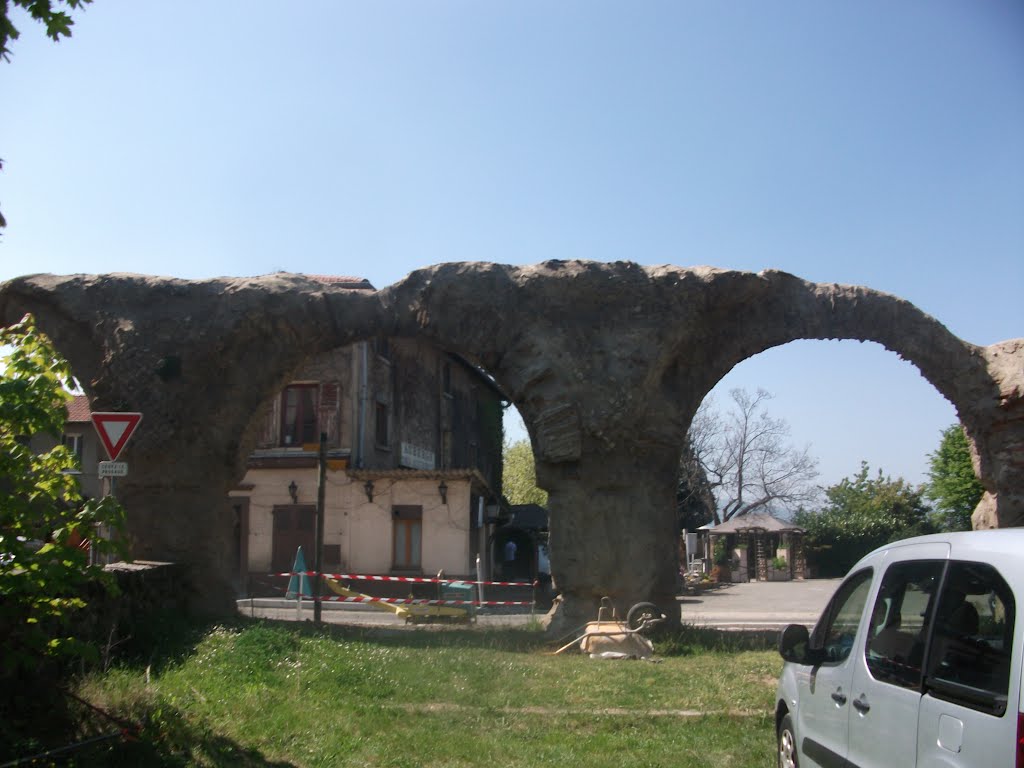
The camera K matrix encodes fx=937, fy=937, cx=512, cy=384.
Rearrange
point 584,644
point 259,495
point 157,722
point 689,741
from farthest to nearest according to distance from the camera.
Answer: point 259,495 < point 584,644 < point 689,741 < point 157,722

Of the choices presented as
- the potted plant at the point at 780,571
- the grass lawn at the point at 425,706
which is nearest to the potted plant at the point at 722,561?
the potted plant at the point at 780,571

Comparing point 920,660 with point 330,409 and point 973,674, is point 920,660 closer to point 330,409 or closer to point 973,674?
point 973,674

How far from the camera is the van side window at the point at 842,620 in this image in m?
5.13

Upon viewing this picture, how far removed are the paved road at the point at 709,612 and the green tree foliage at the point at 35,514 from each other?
1028 cm

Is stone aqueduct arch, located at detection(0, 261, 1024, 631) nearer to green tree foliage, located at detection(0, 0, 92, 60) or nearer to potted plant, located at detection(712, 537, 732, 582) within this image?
green tree foliage, located at detection(0, 0, 92, 60)

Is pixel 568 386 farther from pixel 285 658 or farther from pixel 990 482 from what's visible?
pixel 990 482

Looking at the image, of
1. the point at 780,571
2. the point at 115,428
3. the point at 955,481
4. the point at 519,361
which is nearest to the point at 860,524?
the point at 780,571

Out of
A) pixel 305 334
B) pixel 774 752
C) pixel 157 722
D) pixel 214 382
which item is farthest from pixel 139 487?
pixel 774 752

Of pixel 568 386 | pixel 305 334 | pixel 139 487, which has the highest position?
pixel 305 334

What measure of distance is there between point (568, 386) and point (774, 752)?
775 cm

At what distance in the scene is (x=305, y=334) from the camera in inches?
597

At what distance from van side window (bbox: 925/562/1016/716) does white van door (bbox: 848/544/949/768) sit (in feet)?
0.37

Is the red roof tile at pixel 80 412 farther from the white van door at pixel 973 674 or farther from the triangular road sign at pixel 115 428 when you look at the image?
the white van door at pixel 973 674

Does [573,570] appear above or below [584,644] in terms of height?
above
